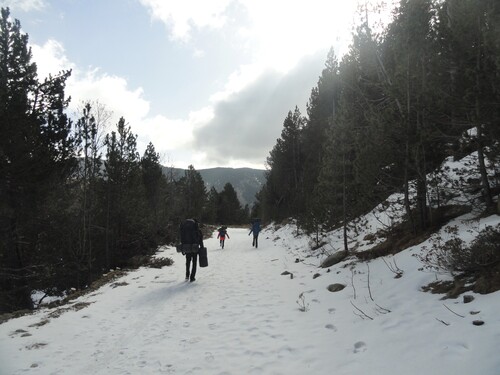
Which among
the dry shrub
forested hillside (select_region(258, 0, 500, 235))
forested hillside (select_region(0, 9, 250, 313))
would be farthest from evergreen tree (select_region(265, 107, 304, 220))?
the dry shrub

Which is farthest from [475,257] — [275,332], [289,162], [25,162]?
[289,162]

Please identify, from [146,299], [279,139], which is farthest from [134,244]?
[279,139]

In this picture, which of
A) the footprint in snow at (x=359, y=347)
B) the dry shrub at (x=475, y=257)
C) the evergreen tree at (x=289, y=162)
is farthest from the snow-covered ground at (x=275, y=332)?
the evergreen tree at (x=289, y=162)

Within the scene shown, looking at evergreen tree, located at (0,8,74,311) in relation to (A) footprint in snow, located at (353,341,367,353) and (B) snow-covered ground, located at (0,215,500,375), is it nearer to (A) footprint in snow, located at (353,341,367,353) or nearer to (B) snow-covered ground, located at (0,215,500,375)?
(B) snow-covered ground, located at (0,215,500,375)

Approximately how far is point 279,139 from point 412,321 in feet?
128

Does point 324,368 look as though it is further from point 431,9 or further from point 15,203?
point 15,203

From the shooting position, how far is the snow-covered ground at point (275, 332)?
4176 mm

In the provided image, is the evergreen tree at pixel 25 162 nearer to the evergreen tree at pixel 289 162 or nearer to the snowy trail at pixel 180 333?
the snowy trail at pixel 180 333

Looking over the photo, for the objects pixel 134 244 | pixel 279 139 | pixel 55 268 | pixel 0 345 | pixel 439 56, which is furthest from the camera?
pixel 279 139

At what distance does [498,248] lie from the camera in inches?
215

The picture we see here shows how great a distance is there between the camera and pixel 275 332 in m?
5.86

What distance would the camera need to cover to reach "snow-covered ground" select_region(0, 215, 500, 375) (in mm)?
4176

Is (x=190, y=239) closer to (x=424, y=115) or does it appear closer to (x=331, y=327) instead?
(x=331, y=327)

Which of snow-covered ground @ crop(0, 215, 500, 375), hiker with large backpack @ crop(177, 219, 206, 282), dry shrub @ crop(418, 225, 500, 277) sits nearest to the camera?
snow-covered ground @ crop(0, 215, 500, 375)
